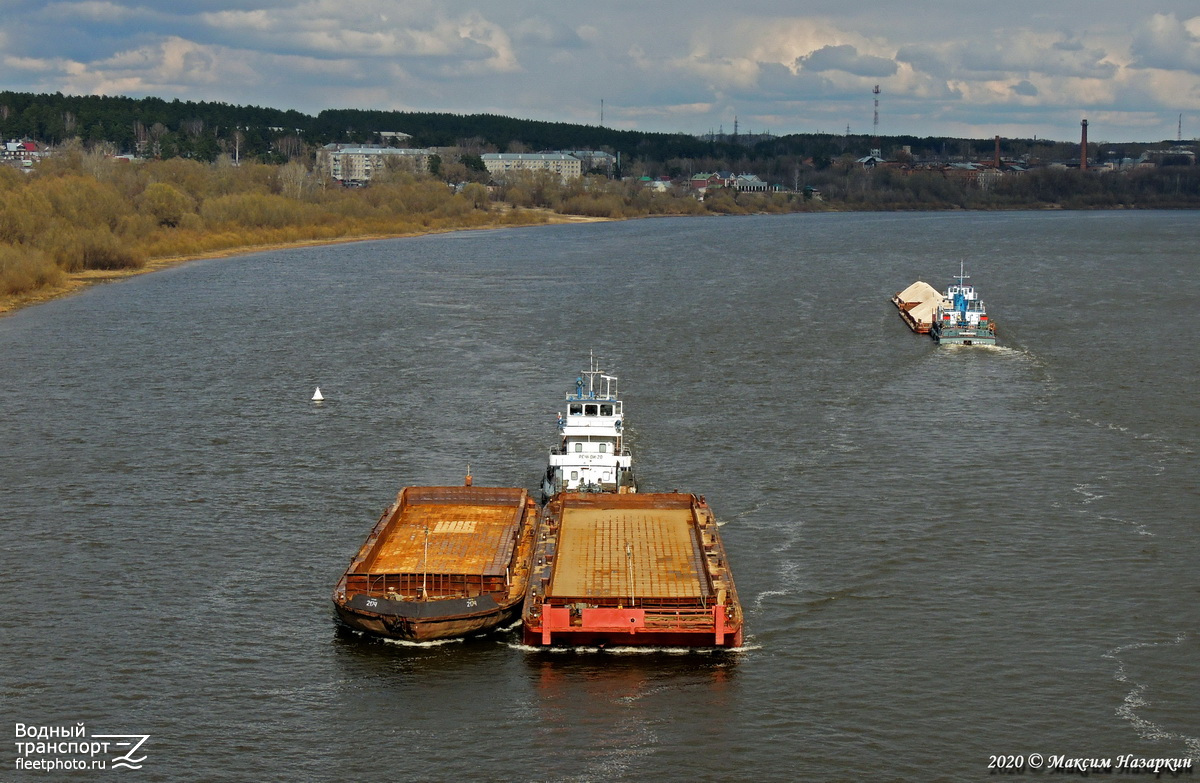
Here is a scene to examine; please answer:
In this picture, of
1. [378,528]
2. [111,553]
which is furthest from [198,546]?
[378,528]

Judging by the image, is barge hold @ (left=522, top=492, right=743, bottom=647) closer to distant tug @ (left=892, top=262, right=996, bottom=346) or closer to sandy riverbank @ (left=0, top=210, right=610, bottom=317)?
distant tug @ (left=892, top=262, right=996, bottom=346)

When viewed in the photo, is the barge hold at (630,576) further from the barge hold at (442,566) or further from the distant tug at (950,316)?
the distant tug at (950,316)

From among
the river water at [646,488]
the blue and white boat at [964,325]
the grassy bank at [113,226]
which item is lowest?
the river water at [646,488]

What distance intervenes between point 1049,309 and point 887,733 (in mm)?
85859

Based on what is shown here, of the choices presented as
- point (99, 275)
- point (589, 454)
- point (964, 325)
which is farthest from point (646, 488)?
point (99, 275)

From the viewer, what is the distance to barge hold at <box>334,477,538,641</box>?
117 ft

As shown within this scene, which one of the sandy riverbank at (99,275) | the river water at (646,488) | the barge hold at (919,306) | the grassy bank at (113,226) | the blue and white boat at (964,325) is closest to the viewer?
the river water at (646,488)

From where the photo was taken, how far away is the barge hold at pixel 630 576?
115 ft

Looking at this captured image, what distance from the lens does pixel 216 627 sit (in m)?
37.3

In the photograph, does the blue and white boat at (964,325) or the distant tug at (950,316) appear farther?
the distant tug at (950,316)

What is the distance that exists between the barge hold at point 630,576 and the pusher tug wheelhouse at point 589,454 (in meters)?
1.69

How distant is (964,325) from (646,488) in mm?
49461

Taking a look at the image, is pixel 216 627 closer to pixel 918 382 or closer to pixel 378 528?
→ pixel 378 528

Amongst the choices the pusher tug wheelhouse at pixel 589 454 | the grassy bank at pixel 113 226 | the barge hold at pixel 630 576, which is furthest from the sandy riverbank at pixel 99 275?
the barge hold at pixel 630 576
